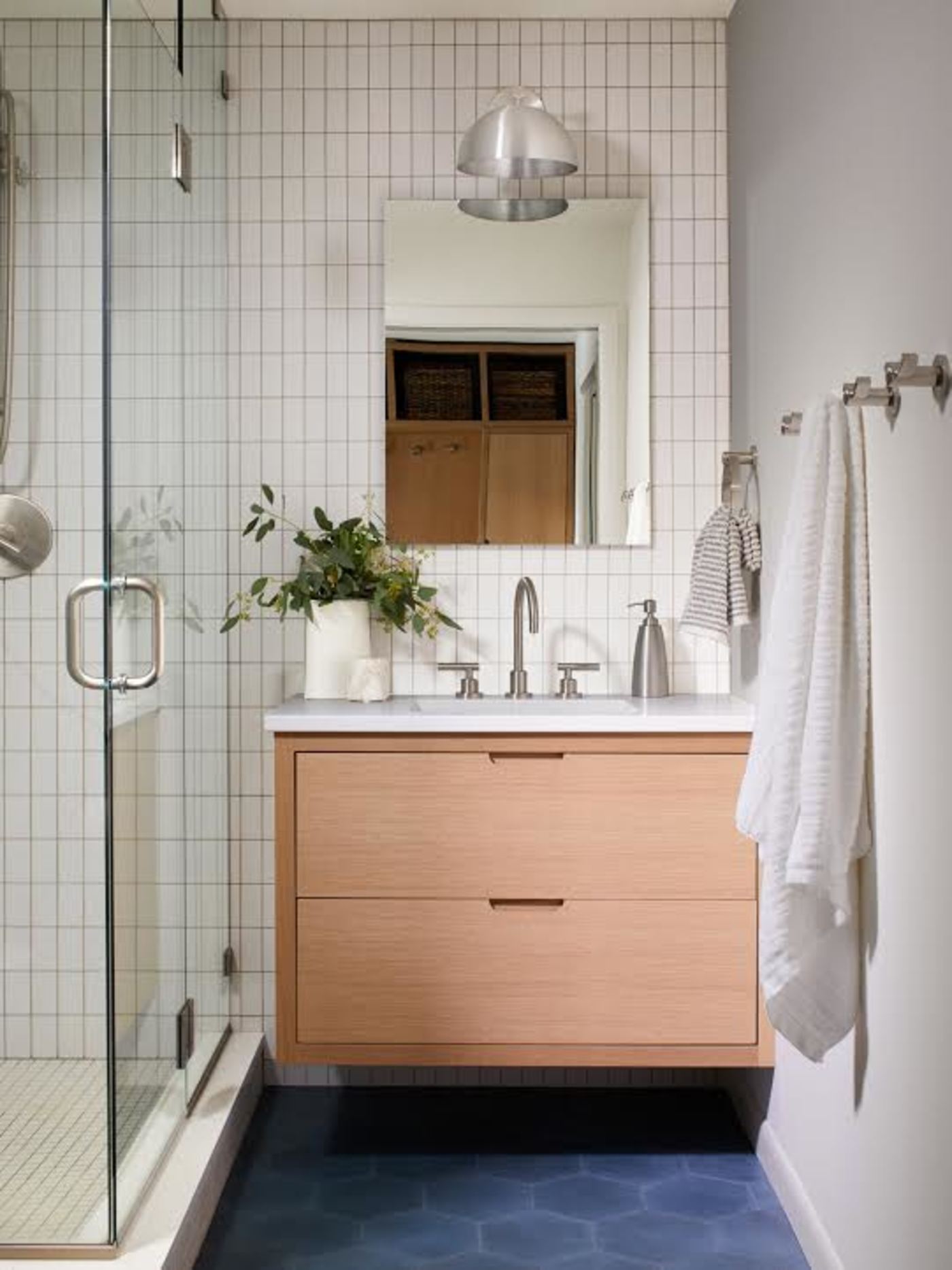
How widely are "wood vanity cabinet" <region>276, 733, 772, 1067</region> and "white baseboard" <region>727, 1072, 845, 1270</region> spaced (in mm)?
176

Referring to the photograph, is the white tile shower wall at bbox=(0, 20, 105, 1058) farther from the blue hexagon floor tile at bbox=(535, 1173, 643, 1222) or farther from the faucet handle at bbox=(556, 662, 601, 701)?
the faucet handle at bbox=(556, 662, 601, 701)

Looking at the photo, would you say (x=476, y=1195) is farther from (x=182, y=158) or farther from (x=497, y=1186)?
(x=182, y=158)

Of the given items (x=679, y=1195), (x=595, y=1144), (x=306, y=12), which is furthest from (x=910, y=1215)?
(x=306, y=12)

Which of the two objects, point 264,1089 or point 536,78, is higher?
point 536,78

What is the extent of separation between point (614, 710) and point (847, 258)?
1.10 meters

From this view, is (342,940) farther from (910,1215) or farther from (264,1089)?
(910,1215)

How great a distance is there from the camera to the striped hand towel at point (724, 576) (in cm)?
282

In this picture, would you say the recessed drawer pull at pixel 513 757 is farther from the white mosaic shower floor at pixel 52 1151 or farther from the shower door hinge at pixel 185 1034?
the white mosaic shower floor at pixel 52 1151

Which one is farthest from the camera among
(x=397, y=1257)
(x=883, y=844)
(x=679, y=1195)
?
(x=679, y=1195)

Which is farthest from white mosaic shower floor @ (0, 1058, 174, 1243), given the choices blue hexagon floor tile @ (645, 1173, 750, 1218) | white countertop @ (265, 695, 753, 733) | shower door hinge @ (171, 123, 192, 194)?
shower door hinge @ (171, 123, 192, 194)

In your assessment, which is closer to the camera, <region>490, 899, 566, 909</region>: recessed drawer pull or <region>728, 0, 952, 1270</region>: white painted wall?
<region>728, 0, 952, 1270</region>: white painted wall

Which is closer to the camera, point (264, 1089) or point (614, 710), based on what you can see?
point (614, 710)

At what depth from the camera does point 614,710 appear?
296 cm

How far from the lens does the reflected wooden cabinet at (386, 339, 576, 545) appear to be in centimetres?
317
